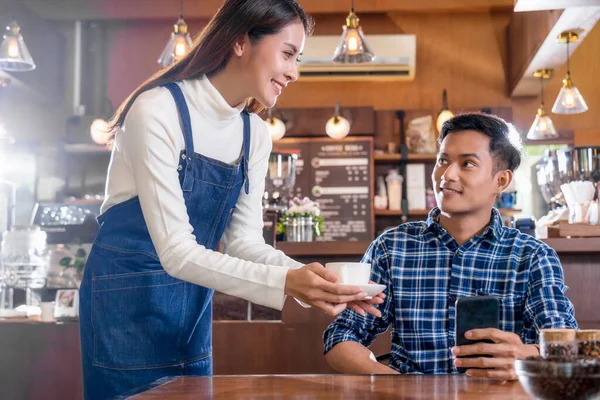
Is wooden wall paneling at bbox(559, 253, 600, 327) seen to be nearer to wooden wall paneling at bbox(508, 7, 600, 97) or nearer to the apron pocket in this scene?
the apron pocket

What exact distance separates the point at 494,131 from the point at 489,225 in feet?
0.90

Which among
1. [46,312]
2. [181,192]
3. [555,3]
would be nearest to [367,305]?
[181,192]

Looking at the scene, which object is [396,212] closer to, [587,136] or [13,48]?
[587,136]

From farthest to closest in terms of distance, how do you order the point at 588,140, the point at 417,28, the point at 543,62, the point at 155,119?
the point at 417,28, the point at 588,140, the point at 543,62, the point at 155,119

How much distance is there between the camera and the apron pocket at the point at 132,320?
1.66 meters

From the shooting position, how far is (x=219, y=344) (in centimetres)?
315

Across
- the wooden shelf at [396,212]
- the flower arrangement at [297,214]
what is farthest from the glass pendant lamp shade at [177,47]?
the wooden shelf at [396,212]

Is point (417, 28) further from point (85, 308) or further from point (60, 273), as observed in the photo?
point (85, 308)

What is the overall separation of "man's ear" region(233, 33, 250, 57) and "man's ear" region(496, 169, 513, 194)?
0.86m

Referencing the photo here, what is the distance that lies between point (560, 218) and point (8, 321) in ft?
7.78

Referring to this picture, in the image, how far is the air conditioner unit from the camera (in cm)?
707

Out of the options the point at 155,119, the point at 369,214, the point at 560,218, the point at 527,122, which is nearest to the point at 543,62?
the point at 527,122

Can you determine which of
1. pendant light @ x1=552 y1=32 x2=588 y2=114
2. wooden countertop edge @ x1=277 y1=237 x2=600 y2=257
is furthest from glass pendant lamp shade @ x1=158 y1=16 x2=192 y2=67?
pendant light @ x1=552 y1=32 x2=588 y2=114

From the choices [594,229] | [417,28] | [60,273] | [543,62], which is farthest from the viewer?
[417,28]
